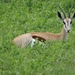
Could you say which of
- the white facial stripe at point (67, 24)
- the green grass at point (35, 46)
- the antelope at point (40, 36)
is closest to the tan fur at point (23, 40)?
the antelope at point (40, 36)

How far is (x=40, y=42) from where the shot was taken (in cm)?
980

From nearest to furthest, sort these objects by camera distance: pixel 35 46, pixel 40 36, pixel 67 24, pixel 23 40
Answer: pixel 35 46, pixel 23 40, pixel 40 36, pixel 67 24

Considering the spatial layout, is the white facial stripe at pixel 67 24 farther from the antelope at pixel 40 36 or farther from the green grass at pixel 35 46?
the green grass at pixel 35 46

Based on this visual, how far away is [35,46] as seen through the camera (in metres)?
9.17

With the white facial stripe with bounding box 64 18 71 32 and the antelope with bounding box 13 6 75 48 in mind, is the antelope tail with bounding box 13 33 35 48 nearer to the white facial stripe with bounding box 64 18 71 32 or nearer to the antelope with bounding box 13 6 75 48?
the antelope with bounding box 13 6 75 48

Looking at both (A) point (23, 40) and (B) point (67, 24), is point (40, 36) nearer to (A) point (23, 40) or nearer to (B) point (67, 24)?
(A) point (23, 40)

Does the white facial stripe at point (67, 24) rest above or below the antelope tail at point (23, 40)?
above

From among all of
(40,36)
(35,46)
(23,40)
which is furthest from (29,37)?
(35,46)

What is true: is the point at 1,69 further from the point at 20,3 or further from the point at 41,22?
the point at 20,3

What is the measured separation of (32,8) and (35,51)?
5.40 m

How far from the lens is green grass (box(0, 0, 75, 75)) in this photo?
7.69 metres

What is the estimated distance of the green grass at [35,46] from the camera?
25.2ft

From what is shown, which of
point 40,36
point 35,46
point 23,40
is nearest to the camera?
point 35,46

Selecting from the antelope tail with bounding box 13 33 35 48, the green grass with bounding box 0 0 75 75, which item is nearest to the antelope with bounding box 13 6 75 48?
the antelope tail with bounding box 13 33 35 48
